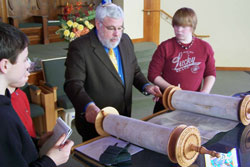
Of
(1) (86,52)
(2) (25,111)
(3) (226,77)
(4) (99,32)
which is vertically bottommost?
(3) (226,77)

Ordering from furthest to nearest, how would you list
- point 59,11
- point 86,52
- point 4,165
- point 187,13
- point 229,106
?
point 59,11 → point 187,13 → point 86,52 → point 229,106 → point 4,165

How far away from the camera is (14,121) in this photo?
103 centimetres

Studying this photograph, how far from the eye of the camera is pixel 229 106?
1484 millimetres

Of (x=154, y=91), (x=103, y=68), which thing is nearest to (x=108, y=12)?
(x=103, y=68)

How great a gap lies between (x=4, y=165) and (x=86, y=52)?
3.39ft

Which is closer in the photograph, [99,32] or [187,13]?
[99,32]

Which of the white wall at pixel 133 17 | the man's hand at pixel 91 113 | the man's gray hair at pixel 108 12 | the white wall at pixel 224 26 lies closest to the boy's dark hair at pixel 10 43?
the man's hand at pixel 91 113

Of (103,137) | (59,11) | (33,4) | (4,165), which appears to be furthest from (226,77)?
(4,165)

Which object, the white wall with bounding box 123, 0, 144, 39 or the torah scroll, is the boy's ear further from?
the white wall with bounding box 123, 0, 144, 39

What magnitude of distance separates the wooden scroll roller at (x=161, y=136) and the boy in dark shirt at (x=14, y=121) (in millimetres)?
244

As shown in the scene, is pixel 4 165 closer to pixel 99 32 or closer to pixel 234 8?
pixel 99 32

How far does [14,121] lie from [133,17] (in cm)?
626

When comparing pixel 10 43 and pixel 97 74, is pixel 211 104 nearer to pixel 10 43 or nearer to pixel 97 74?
pixel 97 74

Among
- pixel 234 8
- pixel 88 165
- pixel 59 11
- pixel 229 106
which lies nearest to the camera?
pixel 88 165
